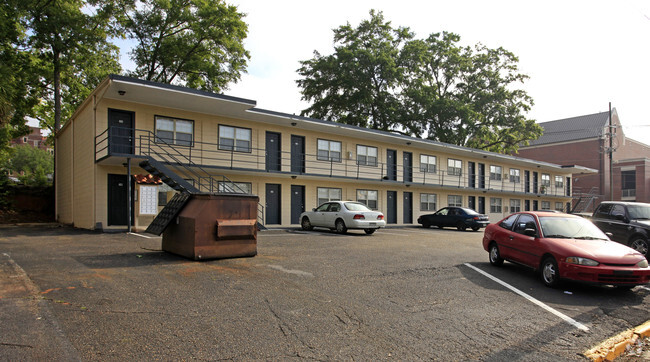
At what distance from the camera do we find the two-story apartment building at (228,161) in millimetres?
16312

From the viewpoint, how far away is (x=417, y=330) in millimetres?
4918

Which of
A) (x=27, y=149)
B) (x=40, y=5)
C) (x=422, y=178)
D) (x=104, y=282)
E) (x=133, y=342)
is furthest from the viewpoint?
(x=27, y=149)

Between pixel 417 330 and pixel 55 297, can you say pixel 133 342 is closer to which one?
pixel 55 297

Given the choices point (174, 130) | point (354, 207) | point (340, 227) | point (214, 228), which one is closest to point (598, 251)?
point (214, 228)

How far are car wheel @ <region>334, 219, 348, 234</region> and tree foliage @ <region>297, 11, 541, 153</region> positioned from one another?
72.9 feet

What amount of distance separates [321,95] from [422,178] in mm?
16064

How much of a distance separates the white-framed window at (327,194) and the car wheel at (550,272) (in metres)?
16.4

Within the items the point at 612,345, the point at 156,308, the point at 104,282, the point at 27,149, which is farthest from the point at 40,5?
the point at 27,149

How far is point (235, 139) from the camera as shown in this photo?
789 inches

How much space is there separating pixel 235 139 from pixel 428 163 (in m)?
15.4

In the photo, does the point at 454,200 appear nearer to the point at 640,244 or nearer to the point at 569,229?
the point at 640,244

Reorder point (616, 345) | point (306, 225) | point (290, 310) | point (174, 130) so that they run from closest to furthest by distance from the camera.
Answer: point (616, 345) < point (290, 310) < point (174, 130) < point (306, 225)

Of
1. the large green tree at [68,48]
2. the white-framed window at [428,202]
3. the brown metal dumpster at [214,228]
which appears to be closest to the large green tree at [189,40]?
the large green tree at [68,48]

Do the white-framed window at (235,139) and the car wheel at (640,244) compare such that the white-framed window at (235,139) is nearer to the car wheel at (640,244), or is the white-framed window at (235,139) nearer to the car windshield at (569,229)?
the car windshield at (569,229)
